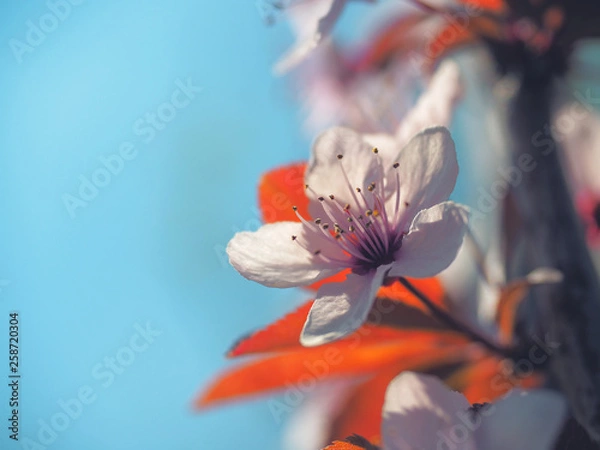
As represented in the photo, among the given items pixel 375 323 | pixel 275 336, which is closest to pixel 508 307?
pixel 375 323

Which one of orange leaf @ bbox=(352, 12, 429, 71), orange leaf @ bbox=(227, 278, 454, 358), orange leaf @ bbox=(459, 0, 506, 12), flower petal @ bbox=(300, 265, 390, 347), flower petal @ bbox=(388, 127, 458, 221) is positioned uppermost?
orange leaf @ bbox=(352, 12, 429, 71)

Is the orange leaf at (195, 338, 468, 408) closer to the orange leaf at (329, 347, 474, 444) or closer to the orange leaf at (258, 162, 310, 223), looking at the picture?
the orange leaf at (329, 347, 474, 444)

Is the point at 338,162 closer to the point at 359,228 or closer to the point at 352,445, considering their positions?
the point at 359,228

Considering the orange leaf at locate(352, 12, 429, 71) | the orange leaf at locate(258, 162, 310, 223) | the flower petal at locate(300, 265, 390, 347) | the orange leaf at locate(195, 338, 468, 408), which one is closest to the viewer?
the flower petal at locate(300, 265, 390, 347)

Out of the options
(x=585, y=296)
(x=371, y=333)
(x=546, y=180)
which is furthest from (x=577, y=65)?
(x=371, y=333)

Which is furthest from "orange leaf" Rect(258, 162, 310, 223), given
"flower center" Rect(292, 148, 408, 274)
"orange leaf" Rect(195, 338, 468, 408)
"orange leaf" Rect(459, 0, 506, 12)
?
"orange leaf" Rect(459, 0, 506, 12)

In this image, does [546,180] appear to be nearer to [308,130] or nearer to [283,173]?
[283,173]

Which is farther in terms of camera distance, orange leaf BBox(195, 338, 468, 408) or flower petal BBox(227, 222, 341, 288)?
orange leaf BBox(195, 338, 468, 408)

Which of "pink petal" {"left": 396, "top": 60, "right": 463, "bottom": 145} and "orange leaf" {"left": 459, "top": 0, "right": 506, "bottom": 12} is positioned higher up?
"orange leaf" {"left": 459, "top": 0, "right": 506, "bottom": 12}
